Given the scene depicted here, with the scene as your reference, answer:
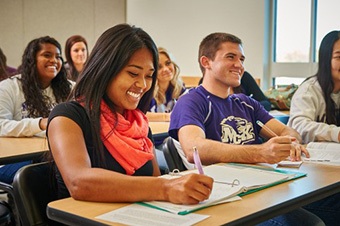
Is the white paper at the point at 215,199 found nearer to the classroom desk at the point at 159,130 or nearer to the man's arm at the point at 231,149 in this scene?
the man's arm at the point at 231,149

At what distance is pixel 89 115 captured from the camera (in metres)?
1.56

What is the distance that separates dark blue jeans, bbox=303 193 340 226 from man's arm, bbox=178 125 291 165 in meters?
0.58

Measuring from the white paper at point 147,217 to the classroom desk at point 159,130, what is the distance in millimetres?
1793

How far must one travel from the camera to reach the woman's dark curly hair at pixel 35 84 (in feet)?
10.1

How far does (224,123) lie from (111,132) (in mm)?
880

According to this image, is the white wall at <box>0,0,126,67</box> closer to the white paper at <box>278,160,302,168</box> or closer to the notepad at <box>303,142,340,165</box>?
the notepad at <box>303,142,340,165</box>

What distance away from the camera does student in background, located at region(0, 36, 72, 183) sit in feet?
9.18

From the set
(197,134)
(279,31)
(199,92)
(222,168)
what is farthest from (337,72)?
(279,31)

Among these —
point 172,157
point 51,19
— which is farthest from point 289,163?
point 51,19

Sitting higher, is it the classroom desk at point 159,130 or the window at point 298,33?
the window at point 298,33

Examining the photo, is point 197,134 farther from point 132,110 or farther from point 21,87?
point 21,87

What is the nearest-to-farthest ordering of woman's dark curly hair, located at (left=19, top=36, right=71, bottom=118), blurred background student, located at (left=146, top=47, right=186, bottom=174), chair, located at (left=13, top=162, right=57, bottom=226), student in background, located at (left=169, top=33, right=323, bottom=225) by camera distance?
chair, located at (left=13, top=162, right=57, bottom=226) < student in background, located at (left=169, top=33, right=323, bottom=225) < woman's dark curly hair, located at (left=19, top=36, right=71, bottom=118) < blurred background student, located at (left=146, top=47, right=186, bottom=174)

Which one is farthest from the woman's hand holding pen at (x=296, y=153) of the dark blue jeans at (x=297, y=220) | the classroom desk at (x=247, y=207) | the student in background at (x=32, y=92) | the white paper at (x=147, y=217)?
the student in background at (x=32, y=92)

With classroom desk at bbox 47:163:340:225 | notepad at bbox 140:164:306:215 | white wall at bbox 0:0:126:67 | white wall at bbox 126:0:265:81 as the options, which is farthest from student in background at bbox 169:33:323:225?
white wall at bbox 0:0:126:67
